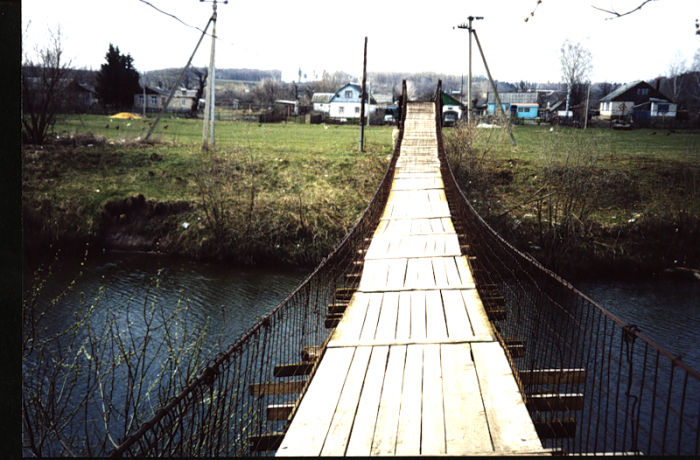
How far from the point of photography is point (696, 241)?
413 inches

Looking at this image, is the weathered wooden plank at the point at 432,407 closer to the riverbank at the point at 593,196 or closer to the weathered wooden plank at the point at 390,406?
the weathered wooden plank at the point at 390,406

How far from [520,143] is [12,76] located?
14888 mm

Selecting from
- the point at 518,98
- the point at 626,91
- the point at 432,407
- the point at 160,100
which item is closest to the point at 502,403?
the point at 432,407

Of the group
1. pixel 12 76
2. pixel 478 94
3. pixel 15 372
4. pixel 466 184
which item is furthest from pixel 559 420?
pixel 478 94

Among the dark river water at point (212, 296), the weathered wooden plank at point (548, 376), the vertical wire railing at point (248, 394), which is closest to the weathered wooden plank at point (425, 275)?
the vertical wire railing at point (248, 394)

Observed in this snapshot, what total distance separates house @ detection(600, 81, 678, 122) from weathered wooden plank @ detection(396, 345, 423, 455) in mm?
11136

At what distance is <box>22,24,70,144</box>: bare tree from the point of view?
33.8 ft

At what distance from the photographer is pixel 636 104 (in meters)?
13.3

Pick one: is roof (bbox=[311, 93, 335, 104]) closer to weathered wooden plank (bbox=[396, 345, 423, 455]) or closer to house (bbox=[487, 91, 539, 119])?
house (bbox=[487, 91, 539, 119])

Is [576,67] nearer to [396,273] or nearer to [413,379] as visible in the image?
[396,273]

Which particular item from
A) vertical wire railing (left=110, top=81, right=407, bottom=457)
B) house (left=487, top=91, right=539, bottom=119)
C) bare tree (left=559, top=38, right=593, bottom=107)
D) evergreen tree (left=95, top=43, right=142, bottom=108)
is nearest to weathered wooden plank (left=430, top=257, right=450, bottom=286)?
vertical wire railing (left=110, top=81, right=407, bottom=457)

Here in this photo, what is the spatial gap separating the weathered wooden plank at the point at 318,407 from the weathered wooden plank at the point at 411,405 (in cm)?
25

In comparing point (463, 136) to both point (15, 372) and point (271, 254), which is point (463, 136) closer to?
point (271, 254)

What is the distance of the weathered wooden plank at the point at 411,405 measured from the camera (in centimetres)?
190
